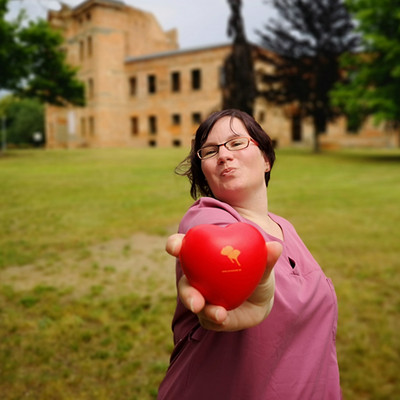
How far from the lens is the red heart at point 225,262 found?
0.74 meters

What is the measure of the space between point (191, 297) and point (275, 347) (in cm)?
39

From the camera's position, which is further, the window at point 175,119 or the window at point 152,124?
the window at point 152,124

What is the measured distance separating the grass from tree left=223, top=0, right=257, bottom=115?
2.24 m

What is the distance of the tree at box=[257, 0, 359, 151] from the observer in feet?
83.9

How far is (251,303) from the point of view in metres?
0.84

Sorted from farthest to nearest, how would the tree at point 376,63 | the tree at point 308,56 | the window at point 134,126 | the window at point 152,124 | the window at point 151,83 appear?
the window at point 134,126 < the window at point 152,124 < the window at point 151,83 < the tree at point 308,56 < the tree at point 376,63

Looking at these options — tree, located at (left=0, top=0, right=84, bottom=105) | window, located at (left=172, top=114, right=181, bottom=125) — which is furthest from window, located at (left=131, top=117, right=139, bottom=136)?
tree, located at (left=0, top=0, right=84, bottom=105)


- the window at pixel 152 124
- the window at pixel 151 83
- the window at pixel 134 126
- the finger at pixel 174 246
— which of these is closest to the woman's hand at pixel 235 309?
the finger at pixel 174 246

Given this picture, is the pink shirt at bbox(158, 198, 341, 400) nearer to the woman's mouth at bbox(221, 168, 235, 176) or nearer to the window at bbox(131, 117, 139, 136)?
the woman's mouth at bbox(221, 168, 235, 176)

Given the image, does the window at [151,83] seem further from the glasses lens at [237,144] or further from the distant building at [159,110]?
the glasses lens at [237,144]

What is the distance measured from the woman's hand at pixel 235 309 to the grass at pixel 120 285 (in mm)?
2670

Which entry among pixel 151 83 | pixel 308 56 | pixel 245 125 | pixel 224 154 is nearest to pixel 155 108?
→ pixel 151 83

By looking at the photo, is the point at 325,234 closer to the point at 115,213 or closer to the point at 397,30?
the point at 115,213

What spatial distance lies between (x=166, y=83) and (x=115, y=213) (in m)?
24.9
